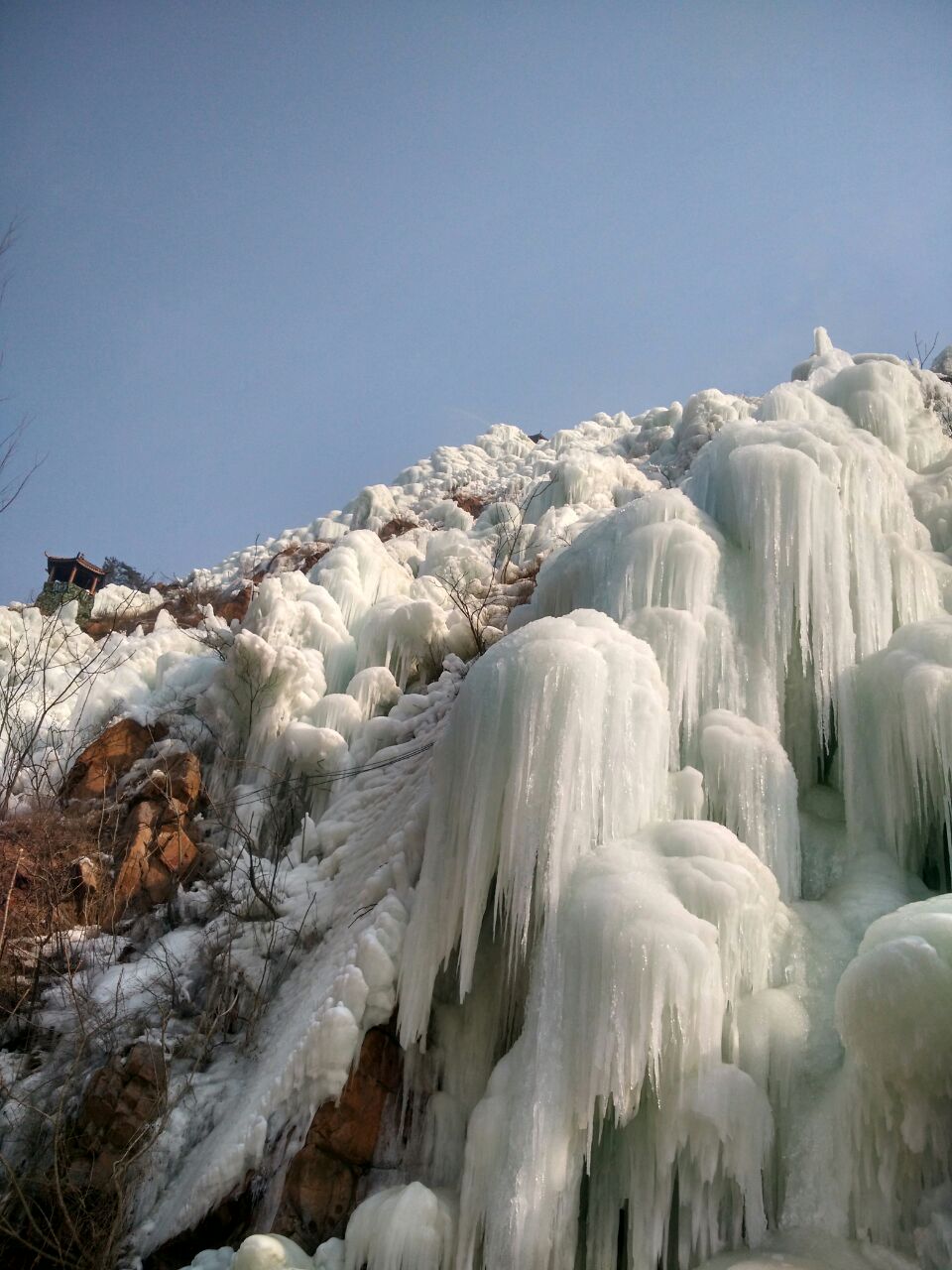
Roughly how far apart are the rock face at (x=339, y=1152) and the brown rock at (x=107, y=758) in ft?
14.7

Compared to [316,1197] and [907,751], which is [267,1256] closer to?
[316,1197]

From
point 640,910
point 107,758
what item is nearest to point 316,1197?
point 640,910

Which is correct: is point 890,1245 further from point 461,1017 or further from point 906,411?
point 906,411

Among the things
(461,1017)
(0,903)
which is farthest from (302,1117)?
(0,903)

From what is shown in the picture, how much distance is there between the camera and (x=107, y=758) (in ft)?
30.3

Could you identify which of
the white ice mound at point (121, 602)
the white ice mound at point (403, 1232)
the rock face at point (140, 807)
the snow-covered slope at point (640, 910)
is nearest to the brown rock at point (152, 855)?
the rock face at point (140, 807)

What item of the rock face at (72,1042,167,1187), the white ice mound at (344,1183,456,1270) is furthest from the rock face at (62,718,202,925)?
the white ice mound at (344,1183,456,1270)

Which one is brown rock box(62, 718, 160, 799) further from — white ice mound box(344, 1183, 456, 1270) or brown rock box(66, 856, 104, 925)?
white ice mound box(344, 1183, 456, 1270)

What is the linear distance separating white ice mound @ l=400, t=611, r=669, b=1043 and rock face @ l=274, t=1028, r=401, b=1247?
0.32 m

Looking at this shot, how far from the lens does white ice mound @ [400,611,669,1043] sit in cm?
496

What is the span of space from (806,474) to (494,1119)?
189 inches

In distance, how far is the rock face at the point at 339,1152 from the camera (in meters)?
4.87

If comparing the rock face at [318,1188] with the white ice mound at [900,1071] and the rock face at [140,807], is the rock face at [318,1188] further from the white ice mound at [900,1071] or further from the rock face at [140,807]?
the rock face at [140,807]

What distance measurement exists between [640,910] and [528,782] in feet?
3.17
